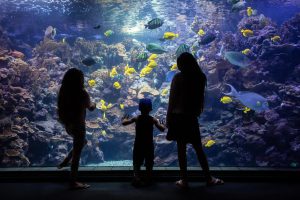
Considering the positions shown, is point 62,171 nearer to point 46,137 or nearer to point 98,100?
point 46,137

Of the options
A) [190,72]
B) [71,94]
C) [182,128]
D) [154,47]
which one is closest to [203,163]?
[182,128]

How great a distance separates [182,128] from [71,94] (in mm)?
1675

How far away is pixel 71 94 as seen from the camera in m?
3.99

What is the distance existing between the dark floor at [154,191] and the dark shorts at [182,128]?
70 cm

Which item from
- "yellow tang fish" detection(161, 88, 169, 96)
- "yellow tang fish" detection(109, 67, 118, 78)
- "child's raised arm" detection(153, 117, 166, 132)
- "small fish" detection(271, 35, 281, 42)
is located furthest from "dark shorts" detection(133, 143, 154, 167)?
"small fish" detection(271, 35, 281, 42)

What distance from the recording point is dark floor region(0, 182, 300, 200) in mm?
3529

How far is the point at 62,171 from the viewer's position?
438 cm

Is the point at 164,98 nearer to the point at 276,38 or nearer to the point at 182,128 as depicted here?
the point at 276,38

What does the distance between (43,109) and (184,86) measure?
24.7 feet

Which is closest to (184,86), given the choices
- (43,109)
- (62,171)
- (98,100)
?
(62,171)

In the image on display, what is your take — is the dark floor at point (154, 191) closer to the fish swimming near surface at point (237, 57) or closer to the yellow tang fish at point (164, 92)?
the fish swimming near surface at point (237, 57)

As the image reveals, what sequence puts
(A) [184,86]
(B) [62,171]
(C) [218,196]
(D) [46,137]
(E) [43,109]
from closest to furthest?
(C) [218,196] → (A) [184,86] → (B) [62,171] → (D) [46,137] → (E) [43,109]

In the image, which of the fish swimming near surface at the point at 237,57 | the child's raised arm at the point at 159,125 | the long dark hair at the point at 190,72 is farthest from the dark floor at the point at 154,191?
the fish swimming near surface at the point at 237,57

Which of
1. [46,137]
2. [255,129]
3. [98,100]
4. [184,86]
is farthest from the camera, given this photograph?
[98,100]
